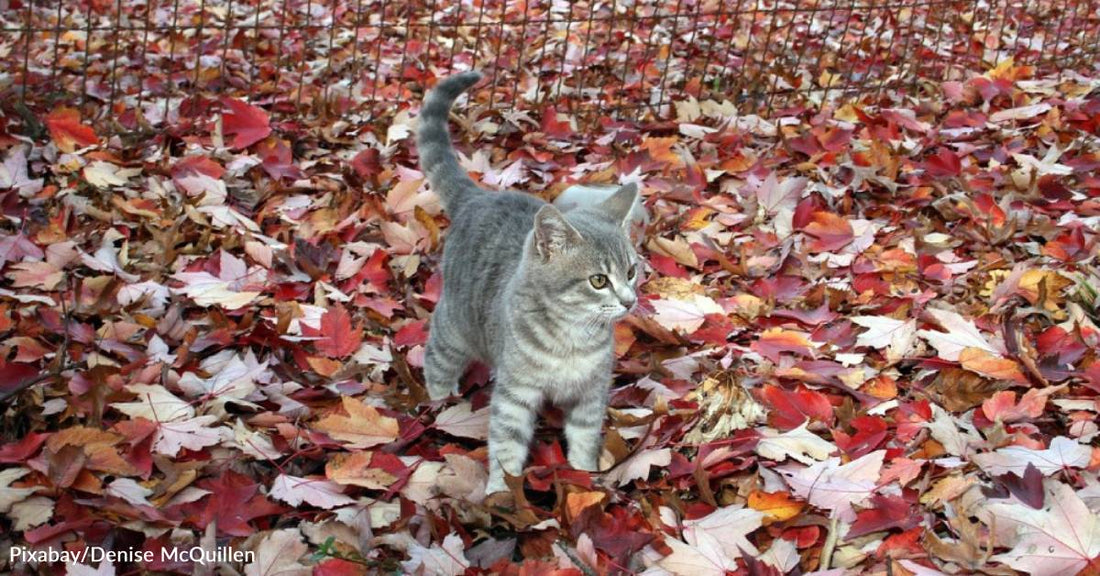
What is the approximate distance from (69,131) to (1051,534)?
4454 millimetres

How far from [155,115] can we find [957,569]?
4511 mm

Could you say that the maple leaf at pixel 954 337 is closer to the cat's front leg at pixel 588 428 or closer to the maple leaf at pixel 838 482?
the maple leaf at pixel 838 482

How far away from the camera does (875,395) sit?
10.9ft

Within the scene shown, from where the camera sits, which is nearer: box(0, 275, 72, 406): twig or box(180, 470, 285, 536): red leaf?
box(180, 470, 285, 536): red leaf

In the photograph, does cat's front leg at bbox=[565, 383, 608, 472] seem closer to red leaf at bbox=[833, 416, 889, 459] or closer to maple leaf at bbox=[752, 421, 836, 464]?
maple leaf at bbox=[752, 421, 836, 464]

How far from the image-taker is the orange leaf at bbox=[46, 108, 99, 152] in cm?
479

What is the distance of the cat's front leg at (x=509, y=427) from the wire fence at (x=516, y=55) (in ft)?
8.63

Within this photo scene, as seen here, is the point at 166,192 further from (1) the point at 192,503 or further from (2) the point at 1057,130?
(2) the point at 1057,130

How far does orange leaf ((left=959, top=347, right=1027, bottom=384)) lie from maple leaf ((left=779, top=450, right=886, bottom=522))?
0.60 meters

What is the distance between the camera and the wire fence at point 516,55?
5.60 metres

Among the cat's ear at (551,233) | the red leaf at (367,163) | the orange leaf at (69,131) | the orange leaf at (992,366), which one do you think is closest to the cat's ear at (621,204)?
Result: the cat's ear at (551,233)

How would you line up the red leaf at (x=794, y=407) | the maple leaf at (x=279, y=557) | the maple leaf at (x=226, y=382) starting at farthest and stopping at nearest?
1. the maple leaf at (x=226, y=382)
2. the red leaf at (x=794, y=407)
3. the maple leaf at (x=279, y=557)

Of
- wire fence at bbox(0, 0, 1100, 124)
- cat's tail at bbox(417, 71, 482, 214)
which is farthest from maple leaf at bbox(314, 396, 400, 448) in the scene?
wire fence at bbox(0, 0, 1100, 124)

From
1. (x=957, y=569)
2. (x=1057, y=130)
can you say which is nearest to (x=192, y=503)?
(x=957, y=569)
